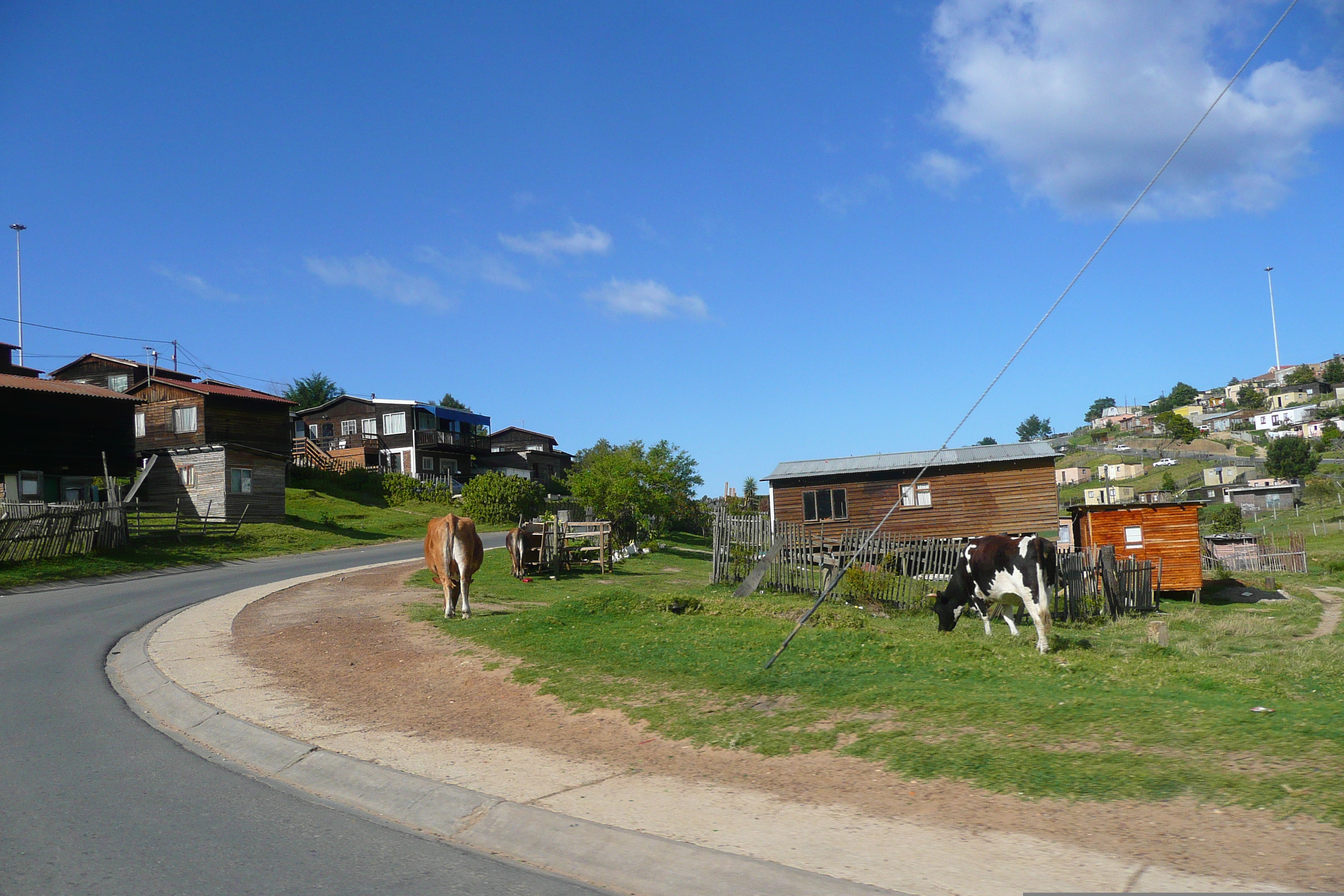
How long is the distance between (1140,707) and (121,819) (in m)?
7.28

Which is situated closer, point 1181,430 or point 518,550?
point 518,550

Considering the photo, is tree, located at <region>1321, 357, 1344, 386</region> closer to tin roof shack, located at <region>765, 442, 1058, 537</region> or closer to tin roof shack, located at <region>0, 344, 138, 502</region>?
tin roof shack, located at <region>765, 442, 1058, 537</region>

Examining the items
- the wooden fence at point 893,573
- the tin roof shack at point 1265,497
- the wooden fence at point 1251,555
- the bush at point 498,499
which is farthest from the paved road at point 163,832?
the tin roof shack at point 1265,497

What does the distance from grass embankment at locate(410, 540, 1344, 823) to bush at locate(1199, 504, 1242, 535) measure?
6022 cm

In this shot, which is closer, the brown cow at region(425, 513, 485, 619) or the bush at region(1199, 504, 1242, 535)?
the brown cow at region(425, 513, 485, 619)

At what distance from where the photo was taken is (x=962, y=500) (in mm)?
36500

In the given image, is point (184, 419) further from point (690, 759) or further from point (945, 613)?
point (690, 759)

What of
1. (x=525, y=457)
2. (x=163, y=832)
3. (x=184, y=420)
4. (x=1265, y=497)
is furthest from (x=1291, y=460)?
(x=163, y=832)

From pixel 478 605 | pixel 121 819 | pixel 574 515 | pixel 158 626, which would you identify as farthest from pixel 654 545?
pixel 121 819

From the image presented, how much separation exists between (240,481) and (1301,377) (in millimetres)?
205933

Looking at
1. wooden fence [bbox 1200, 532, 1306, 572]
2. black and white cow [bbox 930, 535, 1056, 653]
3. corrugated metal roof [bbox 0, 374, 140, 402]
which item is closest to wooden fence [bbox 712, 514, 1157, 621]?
black and white cow [bbox 930, 535, 1056, 653]

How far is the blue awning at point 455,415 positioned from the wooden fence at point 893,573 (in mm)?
46980

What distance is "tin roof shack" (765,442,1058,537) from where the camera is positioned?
117 ft

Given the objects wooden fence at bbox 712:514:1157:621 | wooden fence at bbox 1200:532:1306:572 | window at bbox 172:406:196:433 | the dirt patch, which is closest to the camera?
the dirt patch
